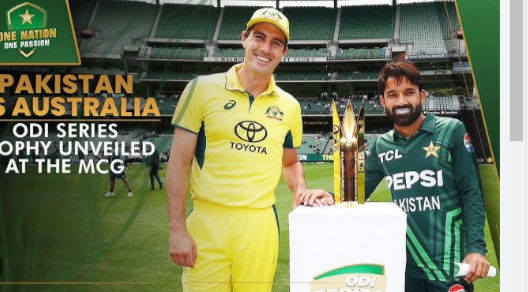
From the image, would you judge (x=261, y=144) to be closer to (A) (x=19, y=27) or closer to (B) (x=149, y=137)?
(B) (x=149, y=137)

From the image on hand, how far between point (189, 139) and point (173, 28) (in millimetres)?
426

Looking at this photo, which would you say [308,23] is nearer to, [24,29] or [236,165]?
[236,165]

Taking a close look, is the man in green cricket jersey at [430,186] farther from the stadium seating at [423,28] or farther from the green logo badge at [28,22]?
the green logo badge at [28,22]

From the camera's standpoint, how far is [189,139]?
58.6 inches

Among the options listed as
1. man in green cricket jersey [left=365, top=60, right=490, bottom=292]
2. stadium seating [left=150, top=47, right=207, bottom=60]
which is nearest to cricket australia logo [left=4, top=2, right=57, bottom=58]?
stadium seating [left=150, top=47, right=207, bottom=60]

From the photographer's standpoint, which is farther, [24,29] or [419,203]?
[24,29]

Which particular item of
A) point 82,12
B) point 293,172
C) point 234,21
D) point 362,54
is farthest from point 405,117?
point 82,12

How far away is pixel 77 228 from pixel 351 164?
0.95m

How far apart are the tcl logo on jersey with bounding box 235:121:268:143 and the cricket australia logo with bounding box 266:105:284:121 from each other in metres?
0.05

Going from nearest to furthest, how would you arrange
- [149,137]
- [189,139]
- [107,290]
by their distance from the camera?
[189,139]
[149,137]
[107,290]

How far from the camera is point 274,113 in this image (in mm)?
1527
